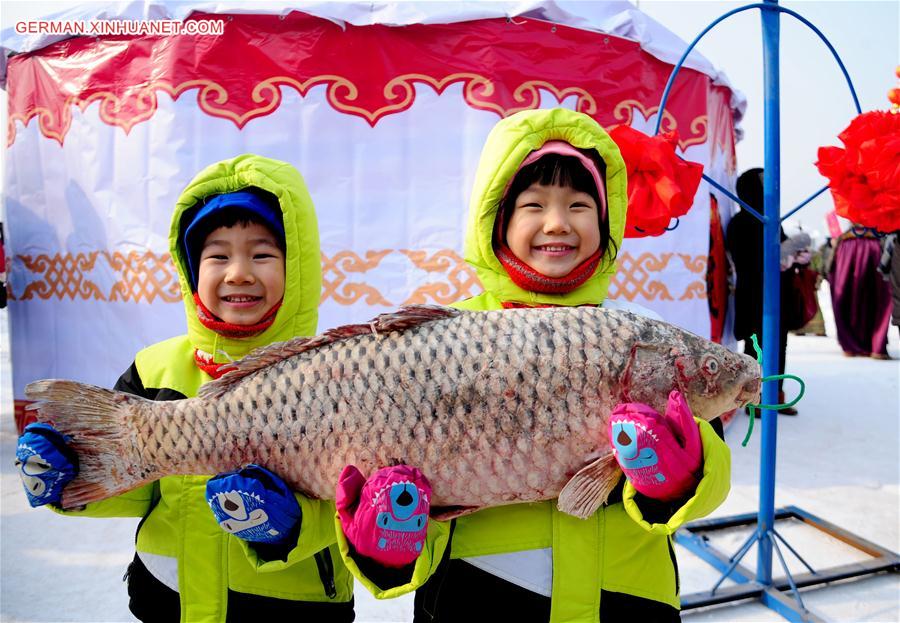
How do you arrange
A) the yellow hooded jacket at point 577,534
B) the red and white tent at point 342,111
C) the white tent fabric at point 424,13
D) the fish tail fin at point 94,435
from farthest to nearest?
the red and white tent at point 342,111 → the white tent fabric at point 424,13 → the fish tail fin at point 94,435 → the yellow hooded jacket at point 577,534

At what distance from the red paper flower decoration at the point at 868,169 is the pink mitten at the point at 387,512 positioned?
216 cm

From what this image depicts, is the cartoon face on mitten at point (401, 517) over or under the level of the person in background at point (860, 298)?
over

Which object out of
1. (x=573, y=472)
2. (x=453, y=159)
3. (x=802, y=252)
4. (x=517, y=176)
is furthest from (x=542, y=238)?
(x=802, y=252)

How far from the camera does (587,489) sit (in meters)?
1.21

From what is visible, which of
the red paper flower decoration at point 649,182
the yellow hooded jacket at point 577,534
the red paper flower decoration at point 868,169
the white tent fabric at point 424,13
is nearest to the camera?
the yellow hooded jacket at point 577,534

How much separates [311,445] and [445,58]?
3.93m

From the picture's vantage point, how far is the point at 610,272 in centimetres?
168

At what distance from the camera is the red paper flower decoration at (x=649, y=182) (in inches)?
77.0

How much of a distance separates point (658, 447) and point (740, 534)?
308 cm

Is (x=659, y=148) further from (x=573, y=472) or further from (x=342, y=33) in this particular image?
(x=342, y=33)

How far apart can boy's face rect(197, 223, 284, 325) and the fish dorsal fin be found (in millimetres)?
251

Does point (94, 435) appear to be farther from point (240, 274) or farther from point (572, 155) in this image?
point (572, 155)

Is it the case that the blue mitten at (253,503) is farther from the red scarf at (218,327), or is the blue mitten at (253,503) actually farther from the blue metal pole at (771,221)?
the blue metal pole at (771,221)

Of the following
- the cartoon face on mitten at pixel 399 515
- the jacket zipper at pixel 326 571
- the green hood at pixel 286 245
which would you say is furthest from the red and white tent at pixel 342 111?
the cartoon face on mitten at pixel 399 515
